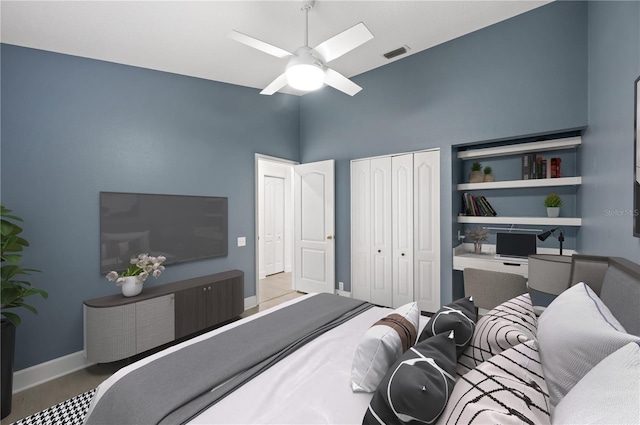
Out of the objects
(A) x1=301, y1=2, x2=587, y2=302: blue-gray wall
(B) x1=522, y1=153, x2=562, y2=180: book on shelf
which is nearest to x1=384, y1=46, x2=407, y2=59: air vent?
(A) x1=301, y1=2, x2=587, y2=302: blue-gray wall

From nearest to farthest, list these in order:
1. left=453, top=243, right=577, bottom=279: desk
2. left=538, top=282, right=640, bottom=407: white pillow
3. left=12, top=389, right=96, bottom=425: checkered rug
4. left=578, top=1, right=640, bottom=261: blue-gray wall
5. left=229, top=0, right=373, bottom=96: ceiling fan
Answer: left=538, top=282, right=640, bottom=407: white pillow < left=578, top=1, right=640, bottom=261: blue-gray wall < left=12, top=389, right=96, bottom=425: checkered rug < left=229, top=0, right=373, bottom=96: ceiling fan < left=453, top=243, right=577, bottom=279: desk

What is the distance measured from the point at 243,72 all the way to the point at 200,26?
97cm

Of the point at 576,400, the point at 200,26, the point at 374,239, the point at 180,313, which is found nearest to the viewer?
the point at 576,400

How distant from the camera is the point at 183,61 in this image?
2928mm

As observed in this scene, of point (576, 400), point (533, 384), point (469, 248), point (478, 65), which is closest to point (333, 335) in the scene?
point (533, 384)

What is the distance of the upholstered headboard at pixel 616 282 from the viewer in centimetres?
109

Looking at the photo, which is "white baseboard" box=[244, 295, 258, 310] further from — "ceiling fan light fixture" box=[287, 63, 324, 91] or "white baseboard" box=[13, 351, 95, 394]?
"ceiling fan light fixture" box=[287, 63, 324, 91]

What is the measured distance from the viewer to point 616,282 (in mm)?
1310

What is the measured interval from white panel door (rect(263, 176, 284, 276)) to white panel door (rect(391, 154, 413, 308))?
2.95 metres

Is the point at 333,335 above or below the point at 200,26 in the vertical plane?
below

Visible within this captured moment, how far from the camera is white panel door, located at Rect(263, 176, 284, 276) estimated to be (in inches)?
232

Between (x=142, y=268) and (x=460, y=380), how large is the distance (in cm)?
279

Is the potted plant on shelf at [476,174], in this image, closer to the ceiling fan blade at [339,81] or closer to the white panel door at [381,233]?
the white panel door at [381,233]

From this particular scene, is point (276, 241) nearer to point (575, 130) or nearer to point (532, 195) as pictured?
point (532, 195)
